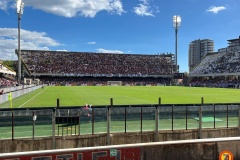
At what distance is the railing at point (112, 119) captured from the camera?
9.99 metres

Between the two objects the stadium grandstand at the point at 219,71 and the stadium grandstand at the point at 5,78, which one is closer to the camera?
the stadium grandstand at the point at 5,78

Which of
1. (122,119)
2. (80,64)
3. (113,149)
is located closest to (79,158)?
(113,149)

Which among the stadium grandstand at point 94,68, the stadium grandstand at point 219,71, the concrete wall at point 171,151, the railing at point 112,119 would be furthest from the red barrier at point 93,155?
the stadium grandstand at point 94,68

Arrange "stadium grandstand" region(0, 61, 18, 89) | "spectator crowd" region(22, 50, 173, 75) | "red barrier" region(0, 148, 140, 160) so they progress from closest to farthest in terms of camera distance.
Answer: "red barrier" region(0, 148, 140, 160) → "stadium grandstand" region(0, 61, 18, 89) → "spectator crowd" region(22, 50, 173, 75)

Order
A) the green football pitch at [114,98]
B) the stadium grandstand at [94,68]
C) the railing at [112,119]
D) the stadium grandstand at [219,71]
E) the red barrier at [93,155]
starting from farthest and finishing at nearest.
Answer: the stadium grandstand at [94,68] < the stadium grandstand at [219,71] < the green football pitch at [114,98] < the railing at [112,119] < the red barrier at [93,155]

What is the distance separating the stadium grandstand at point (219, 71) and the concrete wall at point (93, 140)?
231 feet

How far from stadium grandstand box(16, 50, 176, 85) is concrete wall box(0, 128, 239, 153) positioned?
3582 inches

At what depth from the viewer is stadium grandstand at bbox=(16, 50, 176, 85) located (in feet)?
344

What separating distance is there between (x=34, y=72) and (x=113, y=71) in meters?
29.8

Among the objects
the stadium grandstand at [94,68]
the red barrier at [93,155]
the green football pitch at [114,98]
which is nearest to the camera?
the red barrier at [93,155]

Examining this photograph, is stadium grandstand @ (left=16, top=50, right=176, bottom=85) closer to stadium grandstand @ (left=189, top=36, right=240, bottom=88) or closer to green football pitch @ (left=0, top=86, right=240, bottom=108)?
stadium grandstand @ (left=189, top=36, right=240, bottom=88)

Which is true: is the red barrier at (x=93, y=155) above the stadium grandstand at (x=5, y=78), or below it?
below

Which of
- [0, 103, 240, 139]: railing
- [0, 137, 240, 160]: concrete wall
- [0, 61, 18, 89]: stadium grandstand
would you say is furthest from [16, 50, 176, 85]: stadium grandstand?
[0, 137, 240, 160]: concrete wall

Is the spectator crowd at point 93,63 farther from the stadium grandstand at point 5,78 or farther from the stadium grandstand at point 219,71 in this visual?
the stadium grandstand at point 5,78
